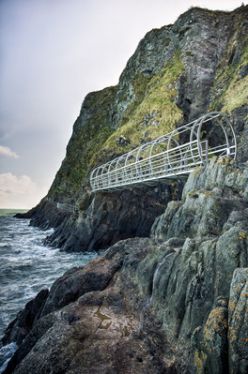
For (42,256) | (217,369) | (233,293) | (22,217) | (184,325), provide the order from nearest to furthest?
(217,369)
(233,293)
(184,325)
(42,256)
(22,217)

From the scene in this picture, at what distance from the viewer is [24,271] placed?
32.3 m

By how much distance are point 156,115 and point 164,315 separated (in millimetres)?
50830

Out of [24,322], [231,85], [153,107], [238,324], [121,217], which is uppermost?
[153,107]

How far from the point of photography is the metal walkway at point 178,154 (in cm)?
2427

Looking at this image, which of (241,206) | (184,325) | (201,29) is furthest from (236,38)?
(184,325)

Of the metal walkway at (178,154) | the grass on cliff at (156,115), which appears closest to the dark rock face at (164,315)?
the metal walkway at (178,154)

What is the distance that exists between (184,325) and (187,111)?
52384 mm

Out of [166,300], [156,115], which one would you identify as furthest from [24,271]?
[156,115]

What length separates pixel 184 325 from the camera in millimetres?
10164

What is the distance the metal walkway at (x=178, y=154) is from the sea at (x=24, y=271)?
39.4 ft

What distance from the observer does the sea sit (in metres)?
21.1

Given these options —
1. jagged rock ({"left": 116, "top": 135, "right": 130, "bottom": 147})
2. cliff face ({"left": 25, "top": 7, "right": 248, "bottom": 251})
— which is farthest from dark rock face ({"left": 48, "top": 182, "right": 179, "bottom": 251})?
jagged rock ({"left": 116, "top": 135, "right": 130, "bottom": 147})

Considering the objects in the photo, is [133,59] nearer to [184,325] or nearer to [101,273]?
[101,273]

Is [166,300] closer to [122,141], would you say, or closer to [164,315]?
[164,315]
